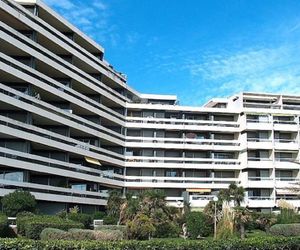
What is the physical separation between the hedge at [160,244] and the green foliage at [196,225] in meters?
22.6

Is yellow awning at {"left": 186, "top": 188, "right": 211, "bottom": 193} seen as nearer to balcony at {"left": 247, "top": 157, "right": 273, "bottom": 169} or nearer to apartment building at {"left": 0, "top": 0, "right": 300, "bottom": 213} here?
apartment building at {"left": 0, "top": 0, "right": 300, "bottom": 213}

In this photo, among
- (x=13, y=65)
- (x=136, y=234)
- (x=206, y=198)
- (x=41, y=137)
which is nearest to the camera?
(x=136, y=234)

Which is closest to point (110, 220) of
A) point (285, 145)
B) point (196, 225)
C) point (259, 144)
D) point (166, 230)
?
point (166, 230)

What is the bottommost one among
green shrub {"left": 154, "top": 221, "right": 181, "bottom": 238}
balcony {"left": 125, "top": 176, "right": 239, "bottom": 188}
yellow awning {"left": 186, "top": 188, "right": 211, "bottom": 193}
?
green shrub {"left": 154, "top": 221, "right": 181, "bottom": 238}

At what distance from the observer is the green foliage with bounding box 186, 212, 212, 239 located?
49.1 metres

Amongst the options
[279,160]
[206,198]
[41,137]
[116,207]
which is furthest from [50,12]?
[279,160]

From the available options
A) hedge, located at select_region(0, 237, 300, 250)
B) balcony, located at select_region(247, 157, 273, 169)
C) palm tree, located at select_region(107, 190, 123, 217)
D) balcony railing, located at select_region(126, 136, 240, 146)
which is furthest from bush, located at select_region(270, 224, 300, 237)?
balcony railing, located at select_region(126, 136, 240, 146)

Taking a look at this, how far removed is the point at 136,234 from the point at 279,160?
1603 inches

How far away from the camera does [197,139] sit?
7681cm

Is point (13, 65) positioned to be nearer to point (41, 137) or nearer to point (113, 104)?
point (41, 137)

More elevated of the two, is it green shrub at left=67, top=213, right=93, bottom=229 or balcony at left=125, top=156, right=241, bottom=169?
balcony at left=125, top=156, right=241, bottom=169

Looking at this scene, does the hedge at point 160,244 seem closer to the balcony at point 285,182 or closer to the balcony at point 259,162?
the balcony at point 259,162

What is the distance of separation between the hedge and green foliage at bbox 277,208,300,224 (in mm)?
35311

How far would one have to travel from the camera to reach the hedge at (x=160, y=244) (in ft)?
68.7
